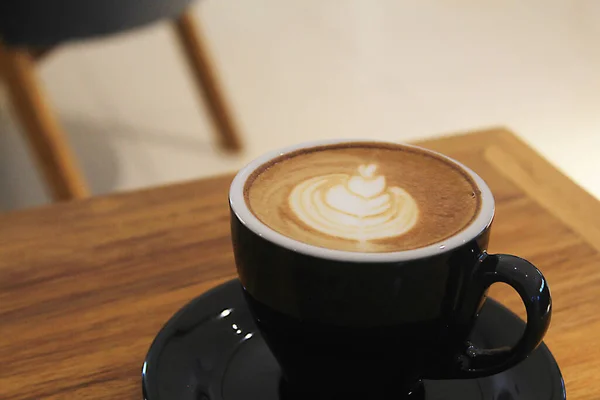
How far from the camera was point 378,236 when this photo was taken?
316 mm

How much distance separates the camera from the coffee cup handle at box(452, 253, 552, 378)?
30 cm

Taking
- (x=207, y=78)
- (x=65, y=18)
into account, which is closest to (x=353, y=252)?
(x=65, y=18)

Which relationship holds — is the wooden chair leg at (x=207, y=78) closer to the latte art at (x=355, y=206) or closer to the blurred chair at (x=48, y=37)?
the blurred chair at (x=48, y=37)

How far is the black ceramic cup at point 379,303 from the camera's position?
0.30m

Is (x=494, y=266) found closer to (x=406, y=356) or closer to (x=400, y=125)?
(x=406, y=356)

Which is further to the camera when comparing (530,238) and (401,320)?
(530,238)

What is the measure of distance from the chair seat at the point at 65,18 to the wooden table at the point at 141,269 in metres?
0.54

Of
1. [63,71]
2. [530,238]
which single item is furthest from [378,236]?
[63,71]

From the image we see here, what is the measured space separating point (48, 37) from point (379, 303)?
2.91 ft

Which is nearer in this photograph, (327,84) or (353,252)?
(353,252)

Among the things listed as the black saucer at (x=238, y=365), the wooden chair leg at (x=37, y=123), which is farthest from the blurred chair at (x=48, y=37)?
the black saucer at (x=238, y=365)

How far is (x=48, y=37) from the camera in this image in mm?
1021

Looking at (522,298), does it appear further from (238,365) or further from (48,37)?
(48,37)

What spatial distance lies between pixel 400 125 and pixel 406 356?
1.20 m
